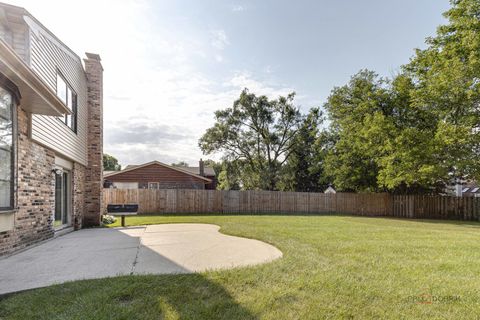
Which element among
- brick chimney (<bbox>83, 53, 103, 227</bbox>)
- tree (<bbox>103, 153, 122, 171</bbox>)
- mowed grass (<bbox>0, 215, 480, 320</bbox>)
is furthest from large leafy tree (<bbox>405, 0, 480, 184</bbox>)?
tree (<bbox>103, 153, 122, 171</bbox>)

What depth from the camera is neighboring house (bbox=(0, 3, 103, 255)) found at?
13.0 ft

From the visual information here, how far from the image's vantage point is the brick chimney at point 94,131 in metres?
10.6

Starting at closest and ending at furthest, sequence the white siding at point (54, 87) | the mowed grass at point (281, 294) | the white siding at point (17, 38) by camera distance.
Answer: the mowed grass at point (281, 294)
the white siding at point (17, 38)
the white siding at point (54, 87)

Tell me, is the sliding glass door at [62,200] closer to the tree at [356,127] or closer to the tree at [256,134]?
the tree at [356,127]

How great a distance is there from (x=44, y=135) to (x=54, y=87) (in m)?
1.57

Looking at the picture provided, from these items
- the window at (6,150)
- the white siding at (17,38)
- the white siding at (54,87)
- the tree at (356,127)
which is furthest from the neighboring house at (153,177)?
the window at (6,150)

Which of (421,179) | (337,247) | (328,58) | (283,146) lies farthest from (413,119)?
(337,247)

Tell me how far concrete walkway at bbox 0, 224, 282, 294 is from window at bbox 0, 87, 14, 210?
3.60 ft

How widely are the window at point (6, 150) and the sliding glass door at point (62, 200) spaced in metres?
4.49

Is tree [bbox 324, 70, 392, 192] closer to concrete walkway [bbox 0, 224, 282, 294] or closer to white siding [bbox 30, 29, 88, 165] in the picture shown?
concrete walkway [bbox 0, 224, 282, 294]

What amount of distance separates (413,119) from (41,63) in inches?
774

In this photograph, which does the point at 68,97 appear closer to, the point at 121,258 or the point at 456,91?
the point at 121,258

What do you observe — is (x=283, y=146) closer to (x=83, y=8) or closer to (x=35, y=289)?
(x=83, y=8)

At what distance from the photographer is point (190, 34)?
32.4ft
